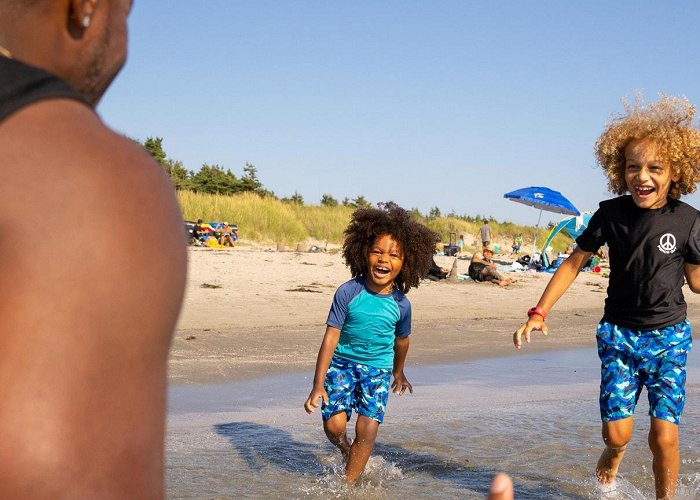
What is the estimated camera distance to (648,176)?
4.89 metres

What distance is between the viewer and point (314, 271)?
696 inches

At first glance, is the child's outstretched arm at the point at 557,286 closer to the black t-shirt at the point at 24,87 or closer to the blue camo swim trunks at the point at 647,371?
the blue camo swim trunks at the point at 647,371

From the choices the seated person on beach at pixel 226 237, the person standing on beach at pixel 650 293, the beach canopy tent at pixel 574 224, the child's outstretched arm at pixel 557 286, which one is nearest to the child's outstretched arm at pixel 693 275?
the person standing on beach at pixel 650 293

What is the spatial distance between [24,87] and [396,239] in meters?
4.94

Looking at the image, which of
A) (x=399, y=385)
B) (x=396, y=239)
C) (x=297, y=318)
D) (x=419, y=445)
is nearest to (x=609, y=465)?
(x=399, y=385)

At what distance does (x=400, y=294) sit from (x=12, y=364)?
16.0ft

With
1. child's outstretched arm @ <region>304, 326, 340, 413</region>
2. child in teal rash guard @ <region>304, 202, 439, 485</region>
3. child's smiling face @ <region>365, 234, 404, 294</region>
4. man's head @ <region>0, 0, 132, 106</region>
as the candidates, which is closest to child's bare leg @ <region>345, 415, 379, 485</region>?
child in teal rash guard @ <region>304, 202, 439, 485</region>

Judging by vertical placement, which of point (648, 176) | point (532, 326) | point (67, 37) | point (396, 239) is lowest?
point (532, 326)

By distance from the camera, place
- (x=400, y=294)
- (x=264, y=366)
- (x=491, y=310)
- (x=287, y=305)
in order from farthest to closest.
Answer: (x=491, y=310)
(x=287, y=305)
(x=264, y=366)
(x=400, y=294)

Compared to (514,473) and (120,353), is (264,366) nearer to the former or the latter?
(514,473)

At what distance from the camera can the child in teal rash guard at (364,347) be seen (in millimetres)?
5254

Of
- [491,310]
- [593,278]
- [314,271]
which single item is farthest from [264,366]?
[593,278]

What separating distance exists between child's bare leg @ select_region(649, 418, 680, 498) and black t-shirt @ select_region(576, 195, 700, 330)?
1.67 ft

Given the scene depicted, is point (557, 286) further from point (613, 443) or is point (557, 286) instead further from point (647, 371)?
point (613, 443)
